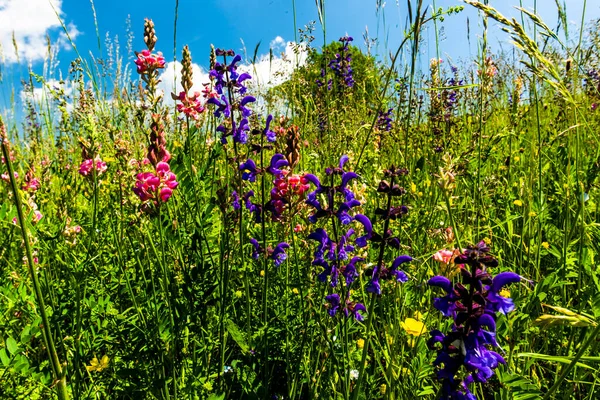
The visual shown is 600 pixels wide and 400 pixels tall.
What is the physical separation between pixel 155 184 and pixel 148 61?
2.47ft

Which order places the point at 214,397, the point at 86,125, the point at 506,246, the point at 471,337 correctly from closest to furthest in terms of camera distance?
the point at 471,337, the point at 214,397, the point at 86,125, the point at 506,246

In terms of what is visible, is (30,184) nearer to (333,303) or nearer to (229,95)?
(229,95)

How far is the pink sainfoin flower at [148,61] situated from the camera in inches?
77.2

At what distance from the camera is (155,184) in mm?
1580

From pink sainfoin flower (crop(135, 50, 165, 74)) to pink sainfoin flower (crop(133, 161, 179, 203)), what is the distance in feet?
2.04

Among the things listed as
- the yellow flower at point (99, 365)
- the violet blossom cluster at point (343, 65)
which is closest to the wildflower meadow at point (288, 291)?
the yellow flower at point (99, 365)

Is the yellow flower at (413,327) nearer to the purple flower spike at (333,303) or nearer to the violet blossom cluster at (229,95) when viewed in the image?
the purple flower spike at (333,303)

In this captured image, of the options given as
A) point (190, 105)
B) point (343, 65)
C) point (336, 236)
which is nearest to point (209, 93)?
point (190, 105)

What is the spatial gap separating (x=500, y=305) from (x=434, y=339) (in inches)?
6.7

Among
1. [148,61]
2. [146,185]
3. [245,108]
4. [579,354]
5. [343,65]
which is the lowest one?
[579,354]

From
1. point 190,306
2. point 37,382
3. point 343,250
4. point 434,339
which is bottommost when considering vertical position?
point 37,382

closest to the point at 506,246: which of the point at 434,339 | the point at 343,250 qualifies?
the point at 343,250

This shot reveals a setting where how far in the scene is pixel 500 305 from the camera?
87 centimetres

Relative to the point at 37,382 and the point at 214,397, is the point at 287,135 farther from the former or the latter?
the point at 37,382
